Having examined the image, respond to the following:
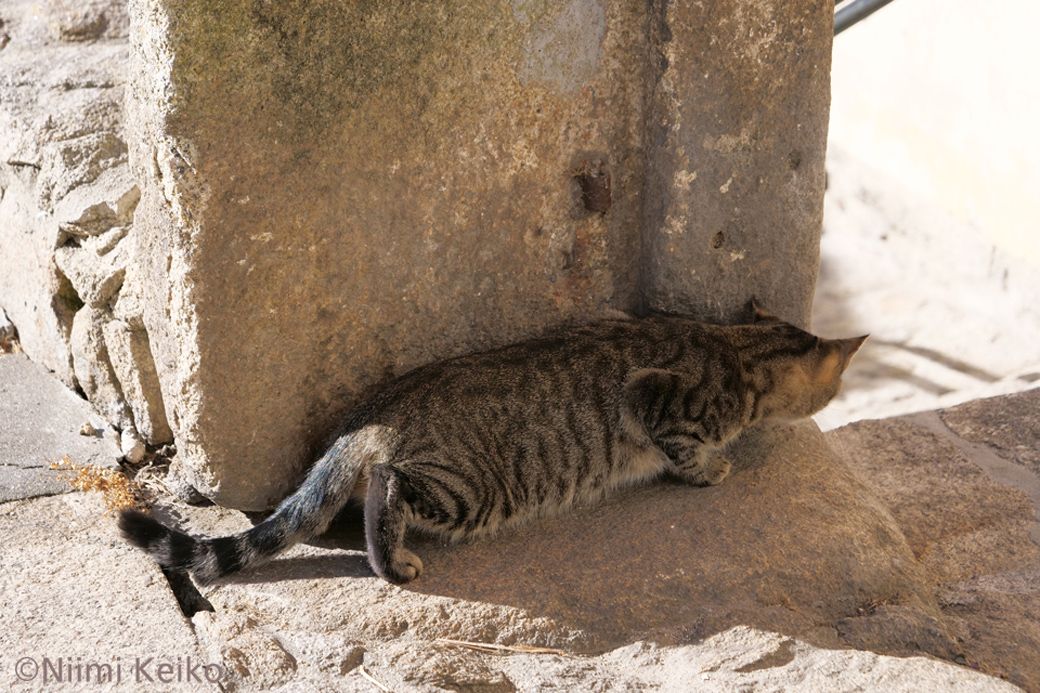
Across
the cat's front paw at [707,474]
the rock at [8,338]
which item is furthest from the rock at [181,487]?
the cat's front paw at [707,474]

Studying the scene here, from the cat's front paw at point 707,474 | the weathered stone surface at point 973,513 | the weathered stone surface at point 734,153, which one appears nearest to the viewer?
the weathered stone surface at point 973,513

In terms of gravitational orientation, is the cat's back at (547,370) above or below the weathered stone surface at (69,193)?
below

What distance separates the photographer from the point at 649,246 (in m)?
3.70

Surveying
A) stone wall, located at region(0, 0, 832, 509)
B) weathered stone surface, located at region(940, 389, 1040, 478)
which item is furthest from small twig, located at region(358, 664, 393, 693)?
weathered stone surface, located at region(940, 389, 1040, 478)

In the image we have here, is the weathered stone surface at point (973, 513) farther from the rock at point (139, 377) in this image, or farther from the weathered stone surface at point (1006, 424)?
the rock at point (139, 377)

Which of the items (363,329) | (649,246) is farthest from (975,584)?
(363,329)

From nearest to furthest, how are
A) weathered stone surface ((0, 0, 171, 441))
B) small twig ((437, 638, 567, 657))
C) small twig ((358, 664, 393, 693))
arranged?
small twig ((358, 664, 393, 693))
small twig ((437, 638, 567, 657))
weathered stone surface ((0, 0, 171, 441))

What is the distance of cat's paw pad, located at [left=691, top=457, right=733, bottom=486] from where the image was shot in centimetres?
353

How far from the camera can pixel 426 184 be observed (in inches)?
128

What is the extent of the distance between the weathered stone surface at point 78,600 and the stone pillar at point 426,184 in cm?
37

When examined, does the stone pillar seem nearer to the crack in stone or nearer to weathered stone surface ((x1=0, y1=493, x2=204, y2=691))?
weathered stone surface ((x1=0, y1=493, x2=204, y2=691))

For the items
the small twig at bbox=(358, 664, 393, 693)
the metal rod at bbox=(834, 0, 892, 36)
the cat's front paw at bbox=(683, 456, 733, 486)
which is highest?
the metal rod at bbox=(834, 0, 892, 36)

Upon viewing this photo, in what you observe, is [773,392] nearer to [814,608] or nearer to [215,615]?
[814,608]

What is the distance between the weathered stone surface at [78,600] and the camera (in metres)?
2.69
